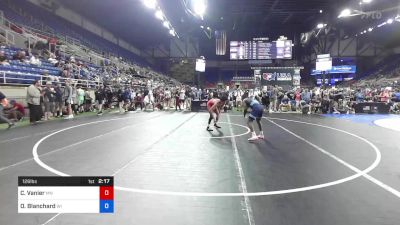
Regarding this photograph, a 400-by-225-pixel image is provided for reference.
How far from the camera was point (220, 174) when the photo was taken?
553 centimetres

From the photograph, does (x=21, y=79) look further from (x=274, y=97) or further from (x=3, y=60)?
(x=274, y=97)

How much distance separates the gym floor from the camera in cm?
372

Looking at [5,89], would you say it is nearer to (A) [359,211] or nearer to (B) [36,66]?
(B) [36,66]

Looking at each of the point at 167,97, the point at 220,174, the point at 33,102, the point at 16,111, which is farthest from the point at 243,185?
the point at 167,97

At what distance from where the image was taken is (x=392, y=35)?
3947 cm

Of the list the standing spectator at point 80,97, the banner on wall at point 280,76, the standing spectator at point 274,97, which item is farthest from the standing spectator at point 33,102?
the banner on wall at point 280,76

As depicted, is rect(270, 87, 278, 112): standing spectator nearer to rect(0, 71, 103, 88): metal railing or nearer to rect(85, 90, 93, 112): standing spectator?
rect(85, 90, 93, 112): standing spectator

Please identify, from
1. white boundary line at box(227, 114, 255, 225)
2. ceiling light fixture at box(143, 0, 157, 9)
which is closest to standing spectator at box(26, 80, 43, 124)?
white boundary line at box(227, 114, 255, 225)

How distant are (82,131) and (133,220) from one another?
771cm

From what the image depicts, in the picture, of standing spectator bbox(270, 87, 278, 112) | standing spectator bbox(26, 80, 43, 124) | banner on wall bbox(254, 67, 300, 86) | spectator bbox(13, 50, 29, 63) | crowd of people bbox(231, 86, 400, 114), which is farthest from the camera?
banner on wall bbox(254, 67, 300, 86)

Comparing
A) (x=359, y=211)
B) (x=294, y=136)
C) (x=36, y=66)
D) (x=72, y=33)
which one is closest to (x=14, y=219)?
(x=359, y=211)
